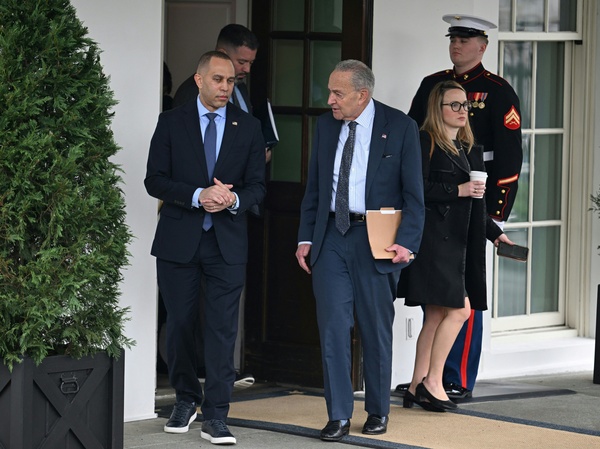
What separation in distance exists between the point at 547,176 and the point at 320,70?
207 cm

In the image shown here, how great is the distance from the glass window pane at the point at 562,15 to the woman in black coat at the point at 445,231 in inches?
82.9

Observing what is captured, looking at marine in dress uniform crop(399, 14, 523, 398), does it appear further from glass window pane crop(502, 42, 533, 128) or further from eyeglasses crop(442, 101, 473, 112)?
glass window pane crop(502, 42, 533, 128)

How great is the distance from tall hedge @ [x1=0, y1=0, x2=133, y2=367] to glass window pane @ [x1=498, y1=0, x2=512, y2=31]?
4.11m

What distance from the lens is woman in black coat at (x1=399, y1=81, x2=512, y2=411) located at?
678 centimetres

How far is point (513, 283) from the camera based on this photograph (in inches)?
347

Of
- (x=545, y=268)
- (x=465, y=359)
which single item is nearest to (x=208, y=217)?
(x=465, y=359)

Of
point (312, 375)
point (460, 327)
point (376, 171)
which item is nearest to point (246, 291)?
point (312, 375)

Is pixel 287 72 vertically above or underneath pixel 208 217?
above

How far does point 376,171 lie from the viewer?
20.2 feet

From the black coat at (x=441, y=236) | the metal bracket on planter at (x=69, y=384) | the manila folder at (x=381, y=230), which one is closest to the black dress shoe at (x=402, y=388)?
the black coat at (x=441, y=236)

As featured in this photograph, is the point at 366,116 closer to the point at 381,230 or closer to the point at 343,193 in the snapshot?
the point at 343,193

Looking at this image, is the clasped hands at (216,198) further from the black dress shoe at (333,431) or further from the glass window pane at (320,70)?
the glass window pane at (320,70)

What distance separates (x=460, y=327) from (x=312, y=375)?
1.07 metres

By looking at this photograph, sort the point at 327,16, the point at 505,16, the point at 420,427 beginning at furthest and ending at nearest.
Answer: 1. the point at 505,16
2. the point at 327,16
3. the point at 420,427
